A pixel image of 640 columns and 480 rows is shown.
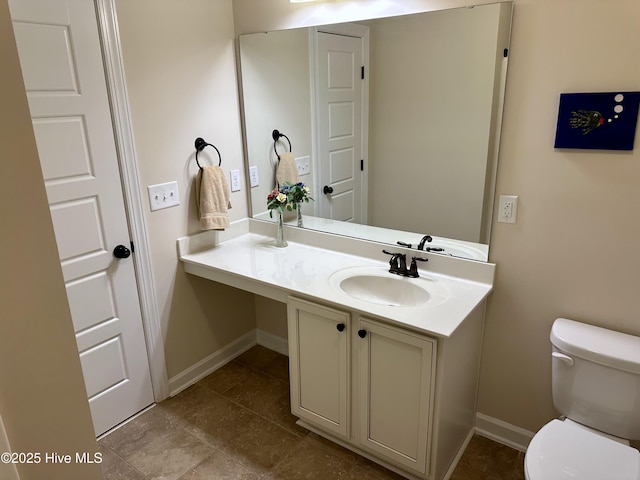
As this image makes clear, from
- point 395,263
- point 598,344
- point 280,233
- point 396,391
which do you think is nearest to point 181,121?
point 280,233

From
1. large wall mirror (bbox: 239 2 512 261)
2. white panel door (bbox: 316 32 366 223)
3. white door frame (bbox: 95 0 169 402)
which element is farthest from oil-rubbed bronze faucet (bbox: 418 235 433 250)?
white door frame (bbox: 95 0 169 402)

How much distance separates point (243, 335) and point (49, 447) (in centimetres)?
209

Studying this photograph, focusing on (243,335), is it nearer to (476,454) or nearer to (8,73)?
(476,454)

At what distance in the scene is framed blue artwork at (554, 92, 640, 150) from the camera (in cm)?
157

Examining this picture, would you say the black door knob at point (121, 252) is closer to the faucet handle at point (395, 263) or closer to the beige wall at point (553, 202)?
the faucet handle at point (395, 263)

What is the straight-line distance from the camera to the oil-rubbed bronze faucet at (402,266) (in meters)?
2.10

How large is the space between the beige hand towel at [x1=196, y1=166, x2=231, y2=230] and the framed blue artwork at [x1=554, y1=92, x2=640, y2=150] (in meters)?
1.65

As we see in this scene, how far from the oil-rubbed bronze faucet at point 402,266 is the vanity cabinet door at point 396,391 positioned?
405mm

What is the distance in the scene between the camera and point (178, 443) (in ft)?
7.30

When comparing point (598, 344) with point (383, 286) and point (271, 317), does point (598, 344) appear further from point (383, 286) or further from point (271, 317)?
point (271, 317)

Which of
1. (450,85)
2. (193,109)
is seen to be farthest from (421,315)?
(193,109)

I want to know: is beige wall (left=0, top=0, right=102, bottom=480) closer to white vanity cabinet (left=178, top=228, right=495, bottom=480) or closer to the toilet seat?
white vanity cabinet (left=178, top=228, right=495, bottom=480)

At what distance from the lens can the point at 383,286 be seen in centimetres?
216

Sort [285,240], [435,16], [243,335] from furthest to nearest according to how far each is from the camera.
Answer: [243,335], [285,240], [435,16]
